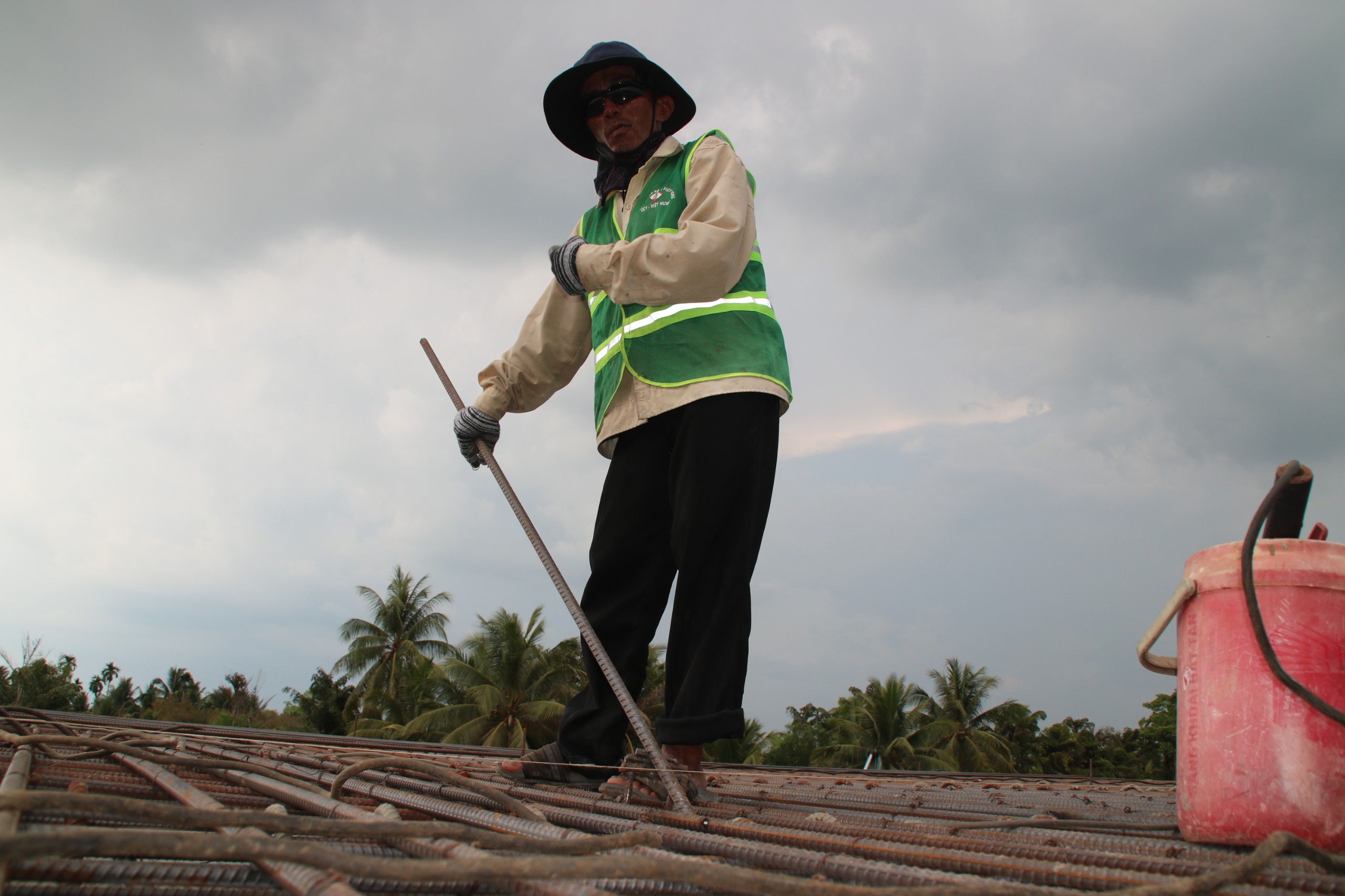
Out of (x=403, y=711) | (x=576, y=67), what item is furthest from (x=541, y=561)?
(x=403, y=711)

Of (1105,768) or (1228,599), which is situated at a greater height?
(1228,599)

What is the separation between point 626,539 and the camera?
253cm

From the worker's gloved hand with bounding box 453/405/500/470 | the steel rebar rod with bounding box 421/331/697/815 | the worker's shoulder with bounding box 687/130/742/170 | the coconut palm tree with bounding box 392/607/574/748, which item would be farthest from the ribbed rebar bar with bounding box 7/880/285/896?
the coconut palm tree with bounding box 392/607/574/748

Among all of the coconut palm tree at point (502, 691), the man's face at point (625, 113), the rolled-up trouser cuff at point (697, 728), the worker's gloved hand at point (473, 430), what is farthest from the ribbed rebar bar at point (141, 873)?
the coconut palm tree at point (502, 691)

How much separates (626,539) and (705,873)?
1793 mm

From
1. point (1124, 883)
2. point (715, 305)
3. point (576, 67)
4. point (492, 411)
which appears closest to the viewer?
point (1124, 883)

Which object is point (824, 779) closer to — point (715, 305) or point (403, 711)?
point (715, 305)

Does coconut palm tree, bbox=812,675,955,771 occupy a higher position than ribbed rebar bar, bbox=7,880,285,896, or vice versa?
ribbed rebar bar, bbox=7,880,285,896

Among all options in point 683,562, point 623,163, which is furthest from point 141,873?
point 623,163

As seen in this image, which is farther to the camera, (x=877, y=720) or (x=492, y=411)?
(x=877, y=720)

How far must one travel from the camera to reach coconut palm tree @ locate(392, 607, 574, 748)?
2445 cm

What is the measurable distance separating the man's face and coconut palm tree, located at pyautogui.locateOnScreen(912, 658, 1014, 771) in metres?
30.7

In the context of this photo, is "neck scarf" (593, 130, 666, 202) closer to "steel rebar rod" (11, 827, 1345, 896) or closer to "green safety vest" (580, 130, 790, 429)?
"green safety vest" (580, 130, 790, 429)

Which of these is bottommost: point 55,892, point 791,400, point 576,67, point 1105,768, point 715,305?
point 1105,768
